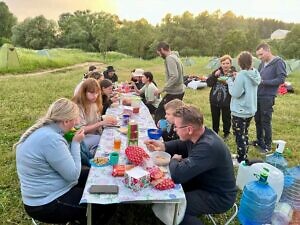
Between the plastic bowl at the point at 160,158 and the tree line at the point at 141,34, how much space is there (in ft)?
94.5

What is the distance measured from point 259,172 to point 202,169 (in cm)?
151

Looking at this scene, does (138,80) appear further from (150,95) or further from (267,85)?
(267,85)

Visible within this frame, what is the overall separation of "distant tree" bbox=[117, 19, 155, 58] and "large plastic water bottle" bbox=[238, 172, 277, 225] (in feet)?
115

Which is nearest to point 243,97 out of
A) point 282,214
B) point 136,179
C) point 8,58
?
point 282,214

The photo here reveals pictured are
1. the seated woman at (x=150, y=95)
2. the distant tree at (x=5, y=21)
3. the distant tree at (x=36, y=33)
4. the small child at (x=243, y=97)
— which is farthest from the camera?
the distant tree at (x=5, y=21)

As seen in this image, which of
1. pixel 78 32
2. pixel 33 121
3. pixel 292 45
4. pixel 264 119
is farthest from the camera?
pixel 78 32

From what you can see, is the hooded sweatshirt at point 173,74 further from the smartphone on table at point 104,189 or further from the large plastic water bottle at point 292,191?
the smartphone on table at point 104,189

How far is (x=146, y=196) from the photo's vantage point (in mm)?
2311

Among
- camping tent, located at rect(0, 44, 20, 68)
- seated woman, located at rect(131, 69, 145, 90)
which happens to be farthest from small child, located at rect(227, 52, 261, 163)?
camping tent, located at rect(0, 44, 20, 68)

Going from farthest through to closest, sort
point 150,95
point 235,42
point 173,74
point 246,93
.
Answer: point 235,42
point 150,95
point 173,74
point 246,93

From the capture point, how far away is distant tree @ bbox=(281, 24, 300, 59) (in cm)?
3275

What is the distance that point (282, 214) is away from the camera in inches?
135

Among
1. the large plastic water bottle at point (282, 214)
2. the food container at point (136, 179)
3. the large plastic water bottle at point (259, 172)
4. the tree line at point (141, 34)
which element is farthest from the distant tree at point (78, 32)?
the food container at point (136, 179)

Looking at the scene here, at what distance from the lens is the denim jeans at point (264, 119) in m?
5.22
